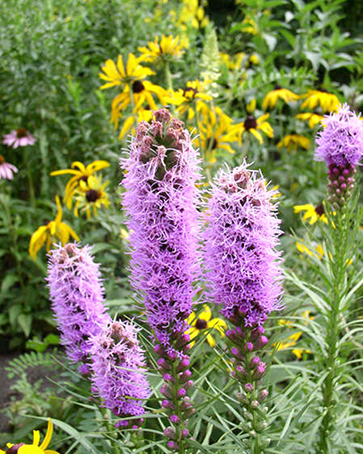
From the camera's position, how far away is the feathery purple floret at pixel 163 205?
1066mm

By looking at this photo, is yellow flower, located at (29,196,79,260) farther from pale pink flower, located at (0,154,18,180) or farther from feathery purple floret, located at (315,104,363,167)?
feathery purple floret, located at (315,104,363,167)

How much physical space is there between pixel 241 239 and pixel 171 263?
156mm

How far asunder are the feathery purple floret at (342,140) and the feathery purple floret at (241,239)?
2.24 ft

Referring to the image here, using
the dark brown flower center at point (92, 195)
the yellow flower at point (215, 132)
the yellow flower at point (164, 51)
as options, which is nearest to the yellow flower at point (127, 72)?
the yellow flower at point (164, 51)

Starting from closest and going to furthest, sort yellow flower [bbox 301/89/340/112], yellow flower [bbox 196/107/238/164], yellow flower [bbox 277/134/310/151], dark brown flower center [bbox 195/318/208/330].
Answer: dark brown flower center [bbox 195/318/208/330] < yellow flower [bbox 196/107/238/164] < yellow flower [bbox 301/89/340/112] < yellow flower [bbox 277/134/310/151]

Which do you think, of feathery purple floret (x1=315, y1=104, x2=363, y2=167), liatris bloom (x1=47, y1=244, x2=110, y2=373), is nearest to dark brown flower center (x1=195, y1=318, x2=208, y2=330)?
liatris bloom (x1=47, y1=244, x2=110, y2=373)

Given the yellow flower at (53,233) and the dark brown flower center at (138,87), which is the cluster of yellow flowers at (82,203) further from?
the dark brown flower center at (138,87)

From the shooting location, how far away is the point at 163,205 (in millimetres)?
1052

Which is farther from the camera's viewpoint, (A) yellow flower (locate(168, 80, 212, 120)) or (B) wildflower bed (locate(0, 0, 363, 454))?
(A) yellow flower (locate(168, 80, 212, 120))

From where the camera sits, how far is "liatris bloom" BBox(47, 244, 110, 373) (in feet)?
4.57

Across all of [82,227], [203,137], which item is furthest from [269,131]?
[82,227]

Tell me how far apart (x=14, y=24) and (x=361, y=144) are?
9.54ft

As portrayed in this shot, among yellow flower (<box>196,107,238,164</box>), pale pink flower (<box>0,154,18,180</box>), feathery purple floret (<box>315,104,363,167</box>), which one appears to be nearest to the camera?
feathery purple floret (<box>315,104,363,167</box>)

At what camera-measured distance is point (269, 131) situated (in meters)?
3.10
